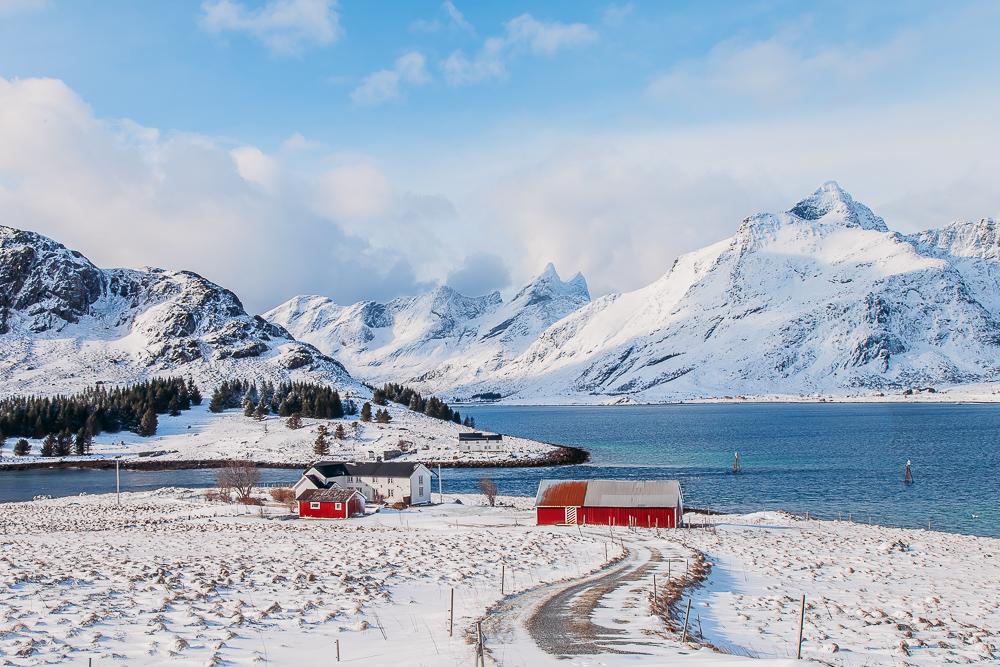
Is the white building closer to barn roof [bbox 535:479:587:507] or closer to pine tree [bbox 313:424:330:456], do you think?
barn roof [bbox 535:479:587:507]

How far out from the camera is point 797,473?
91.1 meters

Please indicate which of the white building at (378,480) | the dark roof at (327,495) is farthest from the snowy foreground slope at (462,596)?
the white building at (378,480)

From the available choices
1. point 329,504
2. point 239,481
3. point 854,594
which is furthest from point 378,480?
point 854,594

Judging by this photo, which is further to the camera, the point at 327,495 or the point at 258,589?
the point at 327,495

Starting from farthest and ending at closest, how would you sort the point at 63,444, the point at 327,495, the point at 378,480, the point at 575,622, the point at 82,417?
the point at 82,417
the point at 63,444
the point at 378,480
the point at 327,495
the point at 575,622

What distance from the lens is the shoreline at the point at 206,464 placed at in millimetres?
112625

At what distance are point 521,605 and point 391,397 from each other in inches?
6437

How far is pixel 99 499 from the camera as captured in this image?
76.4 meters

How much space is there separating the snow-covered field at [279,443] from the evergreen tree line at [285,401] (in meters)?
7.81

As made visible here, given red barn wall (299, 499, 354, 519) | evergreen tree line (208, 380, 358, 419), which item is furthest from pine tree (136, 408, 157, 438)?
red barn wall (299, 499, 354, 519)

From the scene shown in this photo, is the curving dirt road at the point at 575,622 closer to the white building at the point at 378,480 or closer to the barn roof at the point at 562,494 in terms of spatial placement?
the barn roof at the point at 562,494

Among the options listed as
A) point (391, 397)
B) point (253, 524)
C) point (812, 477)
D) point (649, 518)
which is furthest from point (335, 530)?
point (391, 397)

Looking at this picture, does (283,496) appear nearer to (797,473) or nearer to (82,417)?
(797,473)

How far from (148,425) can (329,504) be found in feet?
287
